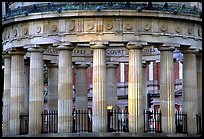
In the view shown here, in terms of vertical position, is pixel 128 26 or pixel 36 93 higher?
pixel 128 26

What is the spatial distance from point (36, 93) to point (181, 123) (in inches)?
416

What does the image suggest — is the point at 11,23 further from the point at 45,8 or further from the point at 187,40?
the point at 187,40

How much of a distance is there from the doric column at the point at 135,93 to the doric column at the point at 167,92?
5.96 feet

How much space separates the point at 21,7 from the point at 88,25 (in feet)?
19.0

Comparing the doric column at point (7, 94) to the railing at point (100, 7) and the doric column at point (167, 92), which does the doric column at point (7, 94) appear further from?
the doric column at point (167, 92)

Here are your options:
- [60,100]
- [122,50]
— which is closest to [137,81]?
[60,100]

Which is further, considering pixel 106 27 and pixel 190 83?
pixel 190 83

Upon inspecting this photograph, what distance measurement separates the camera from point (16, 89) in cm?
4453

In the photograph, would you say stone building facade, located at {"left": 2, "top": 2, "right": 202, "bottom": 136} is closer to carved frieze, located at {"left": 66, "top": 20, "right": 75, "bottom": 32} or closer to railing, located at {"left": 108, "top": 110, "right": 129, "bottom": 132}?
carved frieze, located at {"left": 66, "top": 20, "right": 75, "bottom": 32}

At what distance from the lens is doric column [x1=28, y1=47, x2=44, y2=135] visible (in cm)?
4203

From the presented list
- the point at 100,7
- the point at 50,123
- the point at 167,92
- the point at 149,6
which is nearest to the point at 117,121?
the point at 50,123

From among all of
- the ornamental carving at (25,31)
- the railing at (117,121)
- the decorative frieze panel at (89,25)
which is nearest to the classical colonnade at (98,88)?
the decorative frieze panel at (89,25)

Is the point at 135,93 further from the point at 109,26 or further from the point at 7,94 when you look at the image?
the point at 7,94

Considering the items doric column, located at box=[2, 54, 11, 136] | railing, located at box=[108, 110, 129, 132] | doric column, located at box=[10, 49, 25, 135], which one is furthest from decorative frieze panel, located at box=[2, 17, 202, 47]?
railing, located at box=[108, 110, 129, 132]
